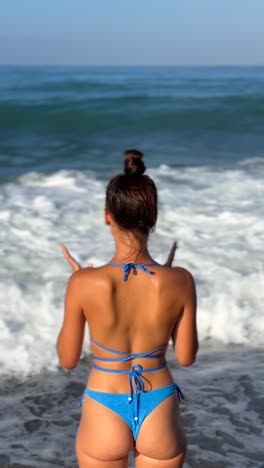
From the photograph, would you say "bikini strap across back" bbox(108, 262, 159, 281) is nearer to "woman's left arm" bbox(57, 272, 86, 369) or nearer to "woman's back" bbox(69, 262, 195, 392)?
"woman's back" bbox(69, 262, 195, 392)

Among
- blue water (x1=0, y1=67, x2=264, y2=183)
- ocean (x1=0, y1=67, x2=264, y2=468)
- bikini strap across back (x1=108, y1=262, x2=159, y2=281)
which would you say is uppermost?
bikini strap across back (x1=108, y1=262, x2=159, y2=281)

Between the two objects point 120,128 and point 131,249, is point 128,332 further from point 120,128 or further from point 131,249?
point 120,128

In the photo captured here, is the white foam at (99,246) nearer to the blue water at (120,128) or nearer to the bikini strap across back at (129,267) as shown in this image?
the blue water at (120,128)

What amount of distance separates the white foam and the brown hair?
279cm

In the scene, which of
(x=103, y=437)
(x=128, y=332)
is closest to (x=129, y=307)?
(x=128, y=332)

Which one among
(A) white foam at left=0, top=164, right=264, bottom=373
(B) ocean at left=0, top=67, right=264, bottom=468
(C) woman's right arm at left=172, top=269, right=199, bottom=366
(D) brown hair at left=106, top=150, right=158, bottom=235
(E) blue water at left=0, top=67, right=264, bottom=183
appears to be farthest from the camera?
(E) blue water at left=0, top=67, right=264, bottom=183

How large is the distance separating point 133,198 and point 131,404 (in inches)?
25.4

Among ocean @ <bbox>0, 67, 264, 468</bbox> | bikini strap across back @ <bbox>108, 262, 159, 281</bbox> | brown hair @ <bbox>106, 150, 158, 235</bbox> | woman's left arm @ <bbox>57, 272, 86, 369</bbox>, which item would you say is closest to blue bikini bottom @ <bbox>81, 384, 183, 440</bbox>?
woman's left arm @ <bbox>57, 272, 86, 369</bbox>

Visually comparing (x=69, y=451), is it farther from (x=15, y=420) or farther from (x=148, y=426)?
(x=148, y=426)

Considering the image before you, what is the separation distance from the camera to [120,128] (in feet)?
60.0

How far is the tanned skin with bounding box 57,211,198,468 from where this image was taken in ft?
6.98

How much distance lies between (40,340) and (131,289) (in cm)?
308

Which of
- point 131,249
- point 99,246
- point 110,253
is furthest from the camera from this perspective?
point 99,246

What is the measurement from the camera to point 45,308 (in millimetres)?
5562
